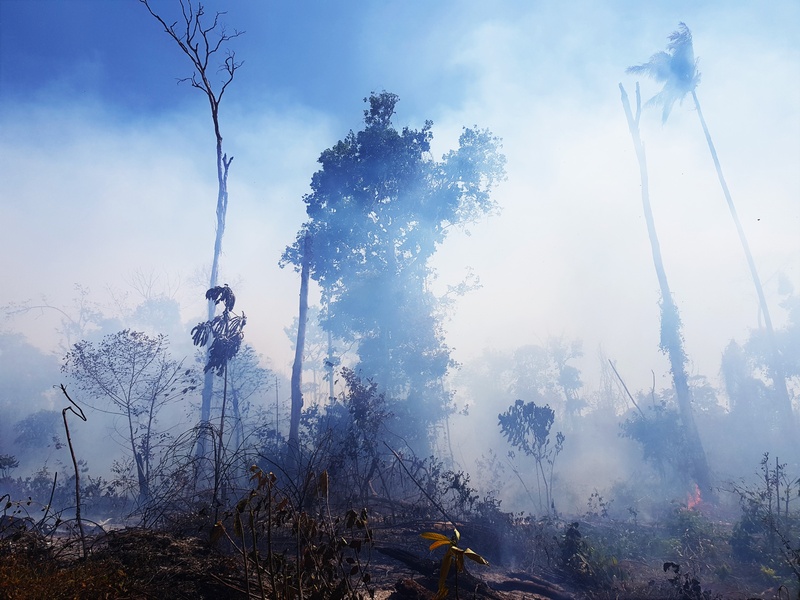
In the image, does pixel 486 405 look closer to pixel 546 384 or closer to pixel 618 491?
pixel 546 384

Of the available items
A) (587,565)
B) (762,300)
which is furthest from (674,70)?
(587,565)

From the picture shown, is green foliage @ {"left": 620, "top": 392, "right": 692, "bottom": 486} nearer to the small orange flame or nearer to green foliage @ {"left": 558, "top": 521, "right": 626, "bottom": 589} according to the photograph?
the small orange flame

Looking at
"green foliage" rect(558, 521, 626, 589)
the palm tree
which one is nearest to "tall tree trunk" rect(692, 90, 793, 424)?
the palm tree

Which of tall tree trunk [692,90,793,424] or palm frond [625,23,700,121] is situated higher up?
palm frond [625,23,700,121]

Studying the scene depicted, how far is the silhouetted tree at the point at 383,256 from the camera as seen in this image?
22.6 m

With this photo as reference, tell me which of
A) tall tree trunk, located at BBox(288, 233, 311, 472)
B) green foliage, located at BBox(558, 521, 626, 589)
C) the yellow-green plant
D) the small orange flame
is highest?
tall tree trunk, located at BBox(288, 233, 311, 472)

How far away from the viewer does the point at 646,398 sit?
42.1 metres

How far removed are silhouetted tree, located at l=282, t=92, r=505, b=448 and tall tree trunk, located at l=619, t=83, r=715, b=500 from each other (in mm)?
11388

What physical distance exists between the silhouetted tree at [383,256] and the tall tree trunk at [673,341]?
11.4 metres

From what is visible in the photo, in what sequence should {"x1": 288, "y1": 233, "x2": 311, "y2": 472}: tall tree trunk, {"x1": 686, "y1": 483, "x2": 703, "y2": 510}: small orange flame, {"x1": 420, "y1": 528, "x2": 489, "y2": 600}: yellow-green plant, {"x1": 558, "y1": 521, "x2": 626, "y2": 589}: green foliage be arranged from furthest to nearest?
{"x1": 288, "y1": 233, "x2": 311, "y2": 472}: tall tree trunk
{"x1": 686, "y1": 483, "x2": 703, "y2": 510}: small orange flame
{"x1": 558, "y1": 521, "x2": 626, "y2": 589}: green foliage
{"x1": 420, "y1": 528, "x2": 489, "y2": 600}: yellow-green plant

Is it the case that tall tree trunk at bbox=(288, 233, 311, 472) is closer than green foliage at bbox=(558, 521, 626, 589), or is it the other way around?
green foliage at bbox=(558, 521, 626, 589)

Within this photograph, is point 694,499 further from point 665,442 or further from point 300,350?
point 300,350

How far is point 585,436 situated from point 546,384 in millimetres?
12843

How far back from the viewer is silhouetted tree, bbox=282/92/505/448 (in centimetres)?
2259
